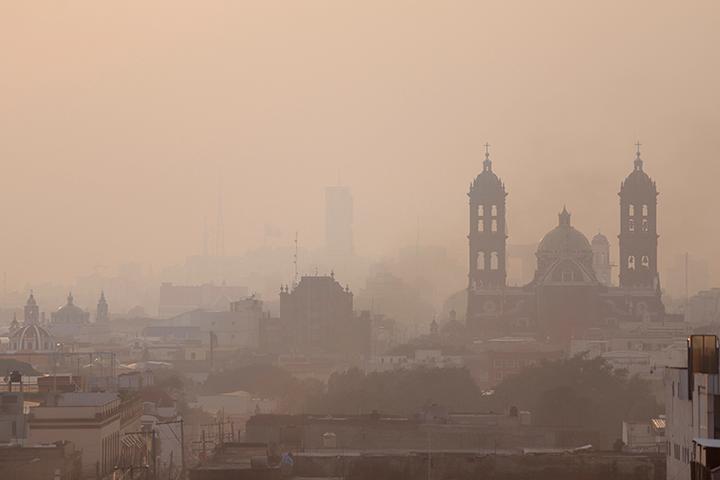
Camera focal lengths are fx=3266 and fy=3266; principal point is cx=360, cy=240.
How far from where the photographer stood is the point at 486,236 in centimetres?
17288

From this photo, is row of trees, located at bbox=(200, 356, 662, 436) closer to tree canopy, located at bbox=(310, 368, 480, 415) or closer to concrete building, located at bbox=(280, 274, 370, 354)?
tree canopy, located at bbox=(310, 368, 480, 415)

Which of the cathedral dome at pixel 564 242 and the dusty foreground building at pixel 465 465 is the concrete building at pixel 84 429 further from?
the cathedral dome at pixel 564 242

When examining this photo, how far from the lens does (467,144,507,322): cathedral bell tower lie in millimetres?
172188

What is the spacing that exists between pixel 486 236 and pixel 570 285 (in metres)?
7.76

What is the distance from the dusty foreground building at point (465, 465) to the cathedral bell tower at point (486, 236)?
119 meters

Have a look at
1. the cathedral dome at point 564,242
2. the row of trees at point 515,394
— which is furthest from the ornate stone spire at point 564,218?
the row of trees at point 515,394

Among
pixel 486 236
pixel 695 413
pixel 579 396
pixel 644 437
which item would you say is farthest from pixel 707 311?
pixel 695 413

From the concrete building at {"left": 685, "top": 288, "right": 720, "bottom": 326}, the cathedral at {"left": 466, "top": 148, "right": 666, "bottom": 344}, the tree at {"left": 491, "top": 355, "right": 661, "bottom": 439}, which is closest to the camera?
the tree at {"left": 491, "top": 355, "right": 661, "bottom": 439}

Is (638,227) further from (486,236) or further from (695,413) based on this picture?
(695,413)

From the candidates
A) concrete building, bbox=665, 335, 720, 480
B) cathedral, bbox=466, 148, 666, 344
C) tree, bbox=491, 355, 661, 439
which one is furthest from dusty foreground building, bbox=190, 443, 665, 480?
cathedral, bbox=466, 148, 666, 344

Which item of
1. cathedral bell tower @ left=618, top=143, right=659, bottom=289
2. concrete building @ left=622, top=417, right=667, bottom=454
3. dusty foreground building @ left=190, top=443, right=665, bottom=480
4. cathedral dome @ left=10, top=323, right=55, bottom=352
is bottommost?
dusty foreground building @ left=190, top=443, right=665, bottom=480

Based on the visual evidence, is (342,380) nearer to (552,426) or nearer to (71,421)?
(552,426)

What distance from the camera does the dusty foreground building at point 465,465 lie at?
48531 mm

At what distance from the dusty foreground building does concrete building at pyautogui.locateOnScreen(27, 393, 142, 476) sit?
292 cm
